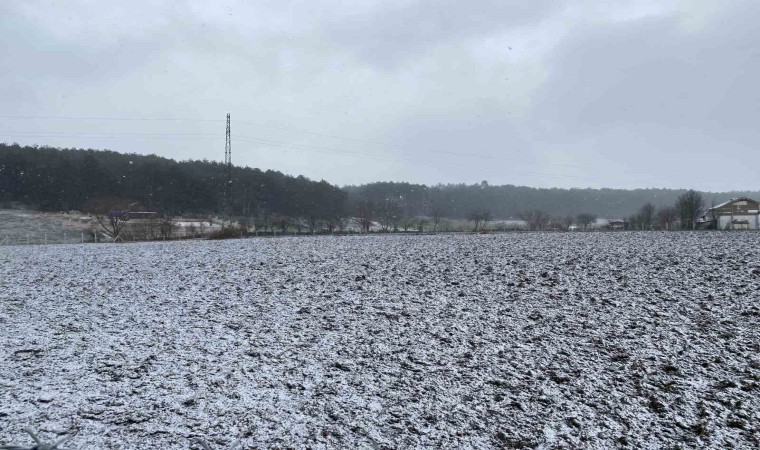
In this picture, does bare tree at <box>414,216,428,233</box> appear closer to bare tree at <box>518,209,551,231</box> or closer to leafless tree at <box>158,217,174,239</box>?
bare tree at <box>518,209,551,231</box>

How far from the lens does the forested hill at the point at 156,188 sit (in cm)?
8038

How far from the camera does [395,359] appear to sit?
9.70 meters

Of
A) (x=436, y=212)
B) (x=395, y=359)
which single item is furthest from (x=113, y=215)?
(x=436, y=212)

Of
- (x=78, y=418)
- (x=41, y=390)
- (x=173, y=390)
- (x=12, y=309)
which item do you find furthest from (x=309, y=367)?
(x=12, y=309)

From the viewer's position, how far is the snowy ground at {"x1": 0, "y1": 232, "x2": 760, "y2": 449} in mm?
7055

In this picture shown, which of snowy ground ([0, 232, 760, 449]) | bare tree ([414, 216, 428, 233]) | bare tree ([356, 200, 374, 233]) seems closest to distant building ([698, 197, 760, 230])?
bare tree ([414, 216, 428, 233])

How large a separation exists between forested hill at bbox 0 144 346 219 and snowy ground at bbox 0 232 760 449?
2667 inches

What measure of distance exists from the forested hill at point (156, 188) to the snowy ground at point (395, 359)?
67730 millimetres

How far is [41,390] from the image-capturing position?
26.5 feet

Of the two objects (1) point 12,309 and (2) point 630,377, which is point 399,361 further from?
(1) point 12,309

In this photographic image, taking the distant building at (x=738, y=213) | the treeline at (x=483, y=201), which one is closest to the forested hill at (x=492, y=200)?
the treeline at (x=483, y=201)

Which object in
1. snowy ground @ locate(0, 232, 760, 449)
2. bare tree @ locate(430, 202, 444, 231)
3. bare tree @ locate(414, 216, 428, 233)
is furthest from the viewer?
bare tree @ locate(430, 202, 444, 231)

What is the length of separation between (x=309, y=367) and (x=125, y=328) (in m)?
5.92

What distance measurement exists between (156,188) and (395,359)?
280 ft
